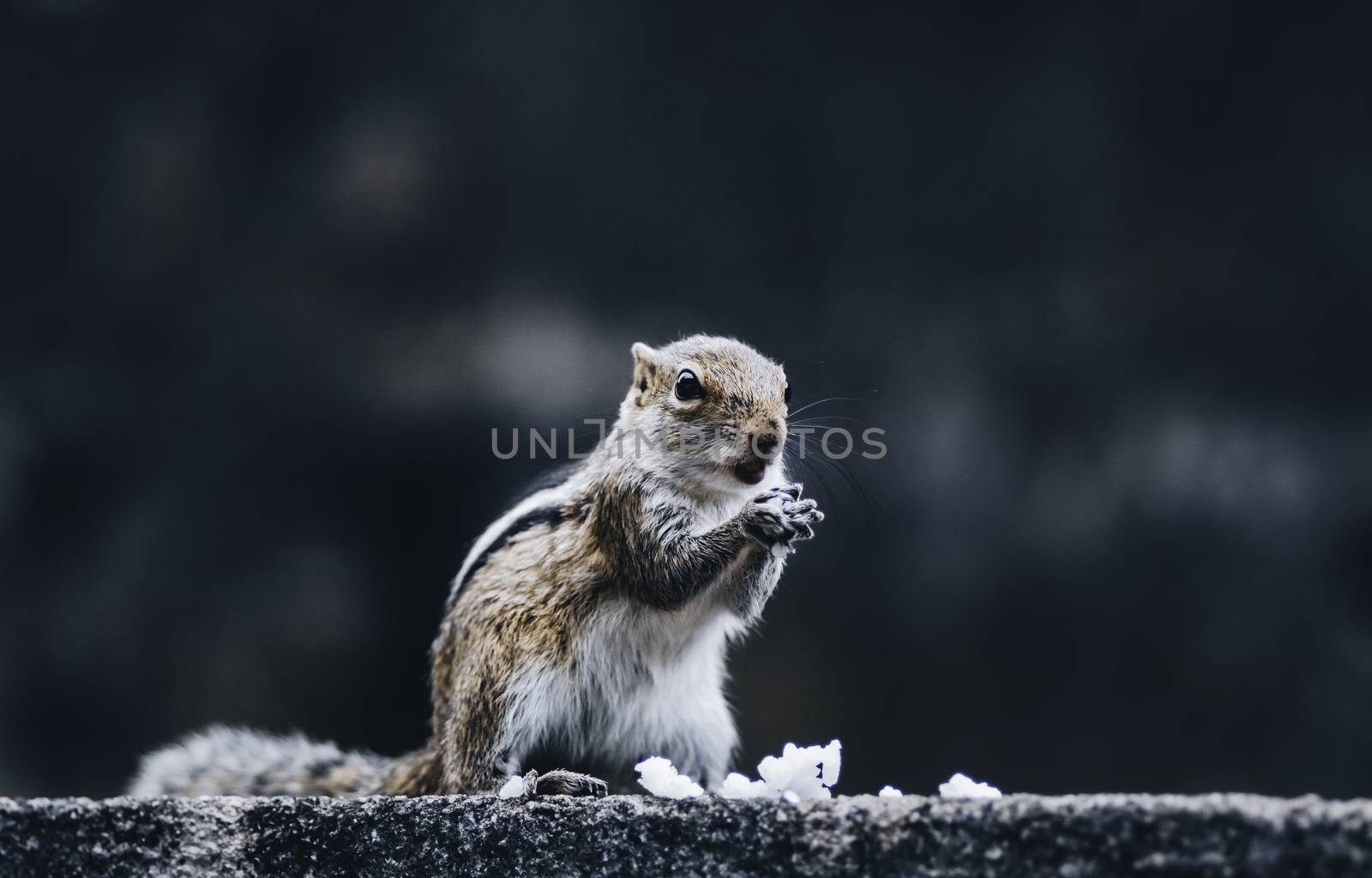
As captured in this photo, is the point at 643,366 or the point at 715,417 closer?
the point at 715,417

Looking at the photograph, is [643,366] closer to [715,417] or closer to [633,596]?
[715,417]

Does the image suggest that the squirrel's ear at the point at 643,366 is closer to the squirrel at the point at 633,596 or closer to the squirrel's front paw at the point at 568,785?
the squirrel at the point at 633,596

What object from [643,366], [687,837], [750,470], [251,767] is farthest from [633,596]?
[251,767]

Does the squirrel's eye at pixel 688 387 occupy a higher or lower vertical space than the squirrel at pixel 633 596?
higher

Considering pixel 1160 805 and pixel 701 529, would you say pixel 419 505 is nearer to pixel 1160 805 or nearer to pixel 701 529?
pixel 701 529

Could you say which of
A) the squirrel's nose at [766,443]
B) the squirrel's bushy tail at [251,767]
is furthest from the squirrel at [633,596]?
the squirrel's bushy tail at [251,767]

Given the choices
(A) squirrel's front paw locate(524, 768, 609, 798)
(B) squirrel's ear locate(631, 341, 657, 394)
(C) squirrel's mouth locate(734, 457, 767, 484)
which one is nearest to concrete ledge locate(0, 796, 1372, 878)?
(A) squirrel's front paw locate(524, 768, 609, 798)
